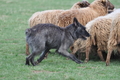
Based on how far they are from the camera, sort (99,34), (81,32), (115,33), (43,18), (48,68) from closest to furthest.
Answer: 1. (48,68)
2. (115,33)
3. (81,32)
4. (99,34)
5. (43,18)

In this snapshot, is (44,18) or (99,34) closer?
(99,34)

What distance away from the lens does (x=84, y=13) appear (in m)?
11.2

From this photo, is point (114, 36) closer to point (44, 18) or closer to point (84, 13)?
point (84, 13)

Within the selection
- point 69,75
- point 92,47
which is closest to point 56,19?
point 92,47

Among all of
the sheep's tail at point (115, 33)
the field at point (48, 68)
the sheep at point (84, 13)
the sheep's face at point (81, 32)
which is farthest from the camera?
the sheep at point (84, 13)

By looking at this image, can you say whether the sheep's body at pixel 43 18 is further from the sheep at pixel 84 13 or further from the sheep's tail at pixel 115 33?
the sheep's tail at pixel 115 33

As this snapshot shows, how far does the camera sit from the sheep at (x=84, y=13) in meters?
10.8

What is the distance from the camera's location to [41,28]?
29.0 feet

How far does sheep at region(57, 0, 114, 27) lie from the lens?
10.8m

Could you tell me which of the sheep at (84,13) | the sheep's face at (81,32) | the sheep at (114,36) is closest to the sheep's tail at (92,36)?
the sheep's face at (81,32)

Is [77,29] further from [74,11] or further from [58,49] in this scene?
[74,11]

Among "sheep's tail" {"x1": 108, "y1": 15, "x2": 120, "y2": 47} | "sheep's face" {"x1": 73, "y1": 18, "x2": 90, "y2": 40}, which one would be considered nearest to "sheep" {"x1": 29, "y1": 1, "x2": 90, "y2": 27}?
"sheep's face" {"x1": 73, "y1": 18, "x2": 90, "y2": 40}

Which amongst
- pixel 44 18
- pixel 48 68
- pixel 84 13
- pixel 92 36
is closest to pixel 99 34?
pixel 92 36

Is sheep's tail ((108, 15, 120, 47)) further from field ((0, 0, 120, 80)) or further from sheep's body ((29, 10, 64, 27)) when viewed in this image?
sheep's body ((29, 10, 64, 27))
